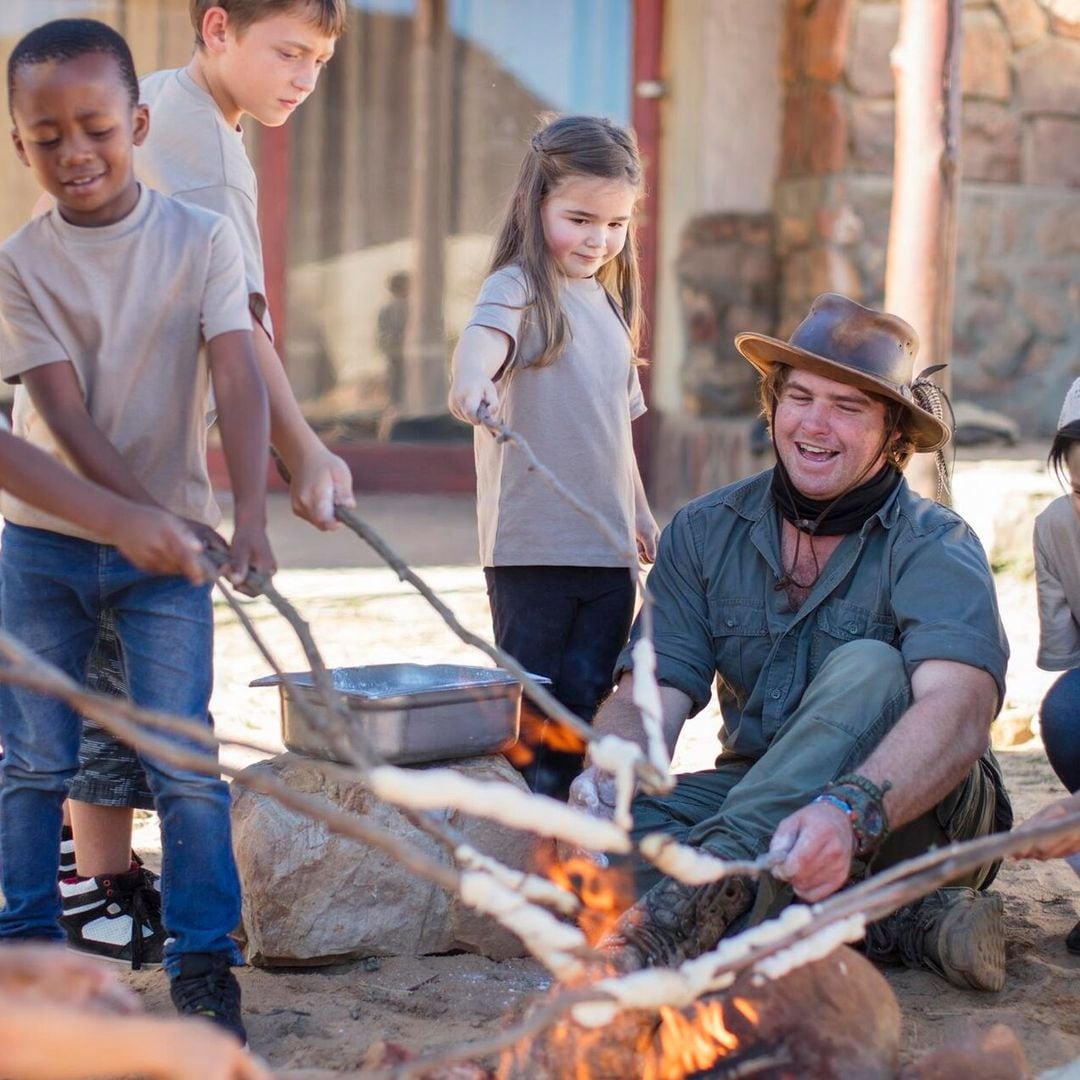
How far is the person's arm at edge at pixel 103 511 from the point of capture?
204 centimetres

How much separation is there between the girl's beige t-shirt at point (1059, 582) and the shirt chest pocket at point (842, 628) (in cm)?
48

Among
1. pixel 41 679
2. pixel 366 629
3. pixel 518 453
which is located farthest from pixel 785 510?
pixel 366 629

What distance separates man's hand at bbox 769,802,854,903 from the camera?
2268mm


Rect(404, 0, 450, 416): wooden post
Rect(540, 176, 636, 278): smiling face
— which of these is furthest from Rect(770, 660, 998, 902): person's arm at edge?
Rect(404, 0, 450, 416): wooden post

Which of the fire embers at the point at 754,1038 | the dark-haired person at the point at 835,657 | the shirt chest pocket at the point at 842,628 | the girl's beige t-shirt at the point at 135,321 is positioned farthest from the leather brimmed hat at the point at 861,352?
the fire embers at the point at 754,1038

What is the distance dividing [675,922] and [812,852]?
0.89ft

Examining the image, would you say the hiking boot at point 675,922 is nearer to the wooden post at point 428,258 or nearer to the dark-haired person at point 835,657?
the dark-haired person at point 835,657

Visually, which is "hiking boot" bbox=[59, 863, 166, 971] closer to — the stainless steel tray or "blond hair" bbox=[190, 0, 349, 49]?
the stainless steel tray

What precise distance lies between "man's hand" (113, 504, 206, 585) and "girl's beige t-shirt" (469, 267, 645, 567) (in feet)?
4.41

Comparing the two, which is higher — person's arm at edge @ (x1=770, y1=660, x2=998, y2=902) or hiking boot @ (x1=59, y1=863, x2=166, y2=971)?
person's arm at edge @ (x1=770, y1=660, x2=998, y2=902)

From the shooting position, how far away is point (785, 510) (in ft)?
9.83

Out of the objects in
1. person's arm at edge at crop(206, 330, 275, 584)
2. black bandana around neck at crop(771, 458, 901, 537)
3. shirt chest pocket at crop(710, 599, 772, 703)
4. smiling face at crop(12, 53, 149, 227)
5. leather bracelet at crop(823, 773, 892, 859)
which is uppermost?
smiling face at crop(12, 53, 149, 227)

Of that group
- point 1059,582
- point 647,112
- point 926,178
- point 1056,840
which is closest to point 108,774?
point 1056,840

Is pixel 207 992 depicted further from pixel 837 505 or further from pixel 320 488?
pixel 837 505
